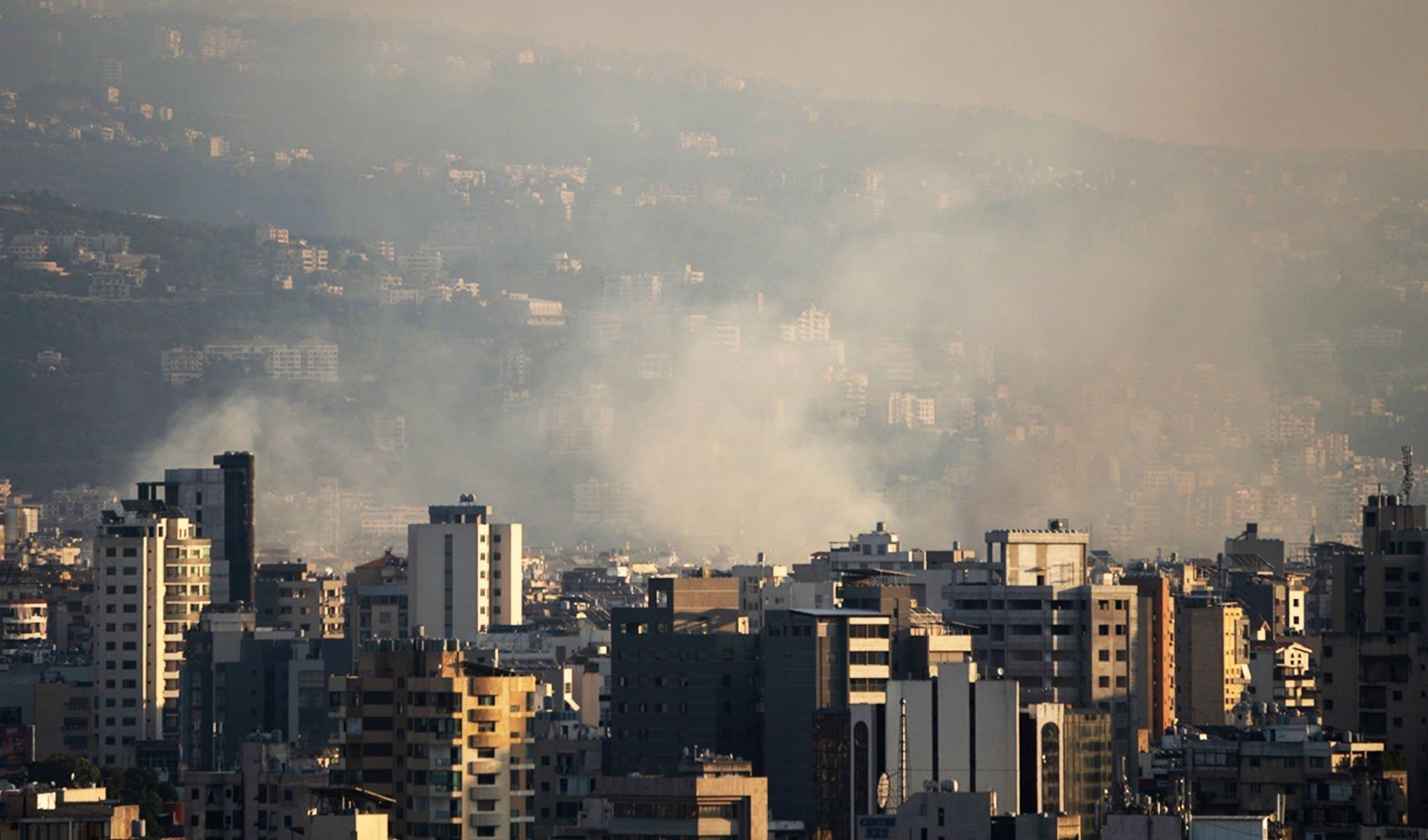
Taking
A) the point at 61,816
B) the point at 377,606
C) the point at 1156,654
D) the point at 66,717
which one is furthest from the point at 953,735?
the point at 377,606

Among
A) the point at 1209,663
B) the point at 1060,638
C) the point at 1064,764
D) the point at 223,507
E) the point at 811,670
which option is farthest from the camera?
the point at 223,507

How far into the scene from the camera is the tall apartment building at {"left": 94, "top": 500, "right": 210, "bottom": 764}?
58.4 metres

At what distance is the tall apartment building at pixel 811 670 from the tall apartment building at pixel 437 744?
3044 millimetres

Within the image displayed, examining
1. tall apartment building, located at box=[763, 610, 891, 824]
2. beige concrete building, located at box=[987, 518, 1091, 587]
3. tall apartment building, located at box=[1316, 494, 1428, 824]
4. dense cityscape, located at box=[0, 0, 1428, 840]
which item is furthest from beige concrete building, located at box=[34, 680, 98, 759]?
tall apartment building, located at box=[763, 610, 891, 824]

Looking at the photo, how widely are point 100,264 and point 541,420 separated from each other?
20.1 meters

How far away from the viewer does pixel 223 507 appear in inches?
2938

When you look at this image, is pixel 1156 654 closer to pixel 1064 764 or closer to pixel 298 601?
pixel 1064 764

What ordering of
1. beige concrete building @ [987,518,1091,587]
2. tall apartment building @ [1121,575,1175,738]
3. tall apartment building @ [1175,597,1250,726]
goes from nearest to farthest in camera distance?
beige concrete building @ [987,518,1091,587] < tall apartment building @ [1121,575,1175,738] < tall apartment building @ [1175,597,1250,726]

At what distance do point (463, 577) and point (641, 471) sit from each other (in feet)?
147

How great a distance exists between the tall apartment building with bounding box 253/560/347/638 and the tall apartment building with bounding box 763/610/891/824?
3133 centimetres

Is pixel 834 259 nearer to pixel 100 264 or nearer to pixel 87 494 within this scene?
pixel 100 264

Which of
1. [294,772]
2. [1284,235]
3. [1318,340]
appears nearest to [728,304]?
[1284,235]

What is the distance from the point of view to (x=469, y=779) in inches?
1289

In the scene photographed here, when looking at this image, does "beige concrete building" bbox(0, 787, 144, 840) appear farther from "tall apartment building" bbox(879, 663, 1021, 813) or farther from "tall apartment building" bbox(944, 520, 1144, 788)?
"tall apartment building" bbox(944, 520, 1144, 788)
